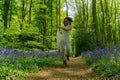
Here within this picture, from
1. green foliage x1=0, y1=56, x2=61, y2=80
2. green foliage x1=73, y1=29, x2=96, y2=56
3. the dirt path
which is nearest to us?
green foliage x1=0, y1=56, x2=61, y2=80

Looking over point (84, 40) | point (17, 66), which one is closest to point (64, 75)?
point (17, 66)

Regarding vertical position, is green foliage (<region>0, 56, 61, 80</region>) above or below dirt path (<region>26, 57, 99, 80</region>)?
above

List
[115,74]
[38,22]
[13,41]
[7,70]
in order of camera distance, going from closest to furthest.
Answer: [115,74]
[7,70]
[13,41]
[38,22]

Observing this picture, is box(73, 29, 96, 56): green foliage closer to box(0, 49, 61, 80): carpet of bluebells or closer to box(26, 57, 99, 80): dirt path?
box(0, 49, 61, 80): carpet of bluebells

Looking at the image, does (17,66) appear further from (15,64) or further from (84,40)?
(84,40)

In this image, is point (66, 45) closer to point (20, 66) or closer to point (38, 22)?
point (20, 66)

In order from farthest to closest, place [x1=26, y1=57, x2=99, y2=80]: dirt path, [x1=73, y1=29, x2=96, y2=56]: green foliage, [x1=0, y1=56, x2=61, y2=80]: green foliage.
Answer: [x1=73, y1=29, x2=96, y2=56]: green foliage, [x1=26, y1=57, x2=99, y2=80]: dirt path, [x1=0, y1=56, x2=61, y2=80]: green foliage

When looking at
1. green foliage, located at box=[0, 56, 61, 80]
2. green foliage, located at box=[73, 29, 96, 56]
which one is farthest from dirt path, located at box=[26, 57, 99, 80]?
green foliage, located at box=[73, 29, 96, 56]

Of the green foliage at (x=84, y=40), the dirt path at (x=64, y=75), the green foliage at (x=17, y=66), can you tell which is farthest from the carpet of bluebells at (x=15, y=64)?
the green foliage at (x=84, y=40)

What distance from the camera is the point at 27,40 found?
79.7ft

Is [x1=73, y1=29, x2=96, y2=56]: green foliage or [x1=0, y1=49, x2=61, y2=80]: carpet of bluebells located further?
[x1=73, y1=29, x2=96, y2=56]: green foliage

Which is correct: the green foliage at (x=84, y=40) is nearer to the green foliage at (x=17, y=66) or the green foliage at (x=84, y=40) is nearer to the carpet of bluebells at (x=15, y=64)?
the carpet of bluebells at (x=15, y=64)

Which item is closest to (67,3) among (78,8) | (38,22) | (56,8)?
(78,8)

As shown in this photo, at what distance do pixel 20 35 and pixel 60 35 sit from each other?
11838 millimetres
